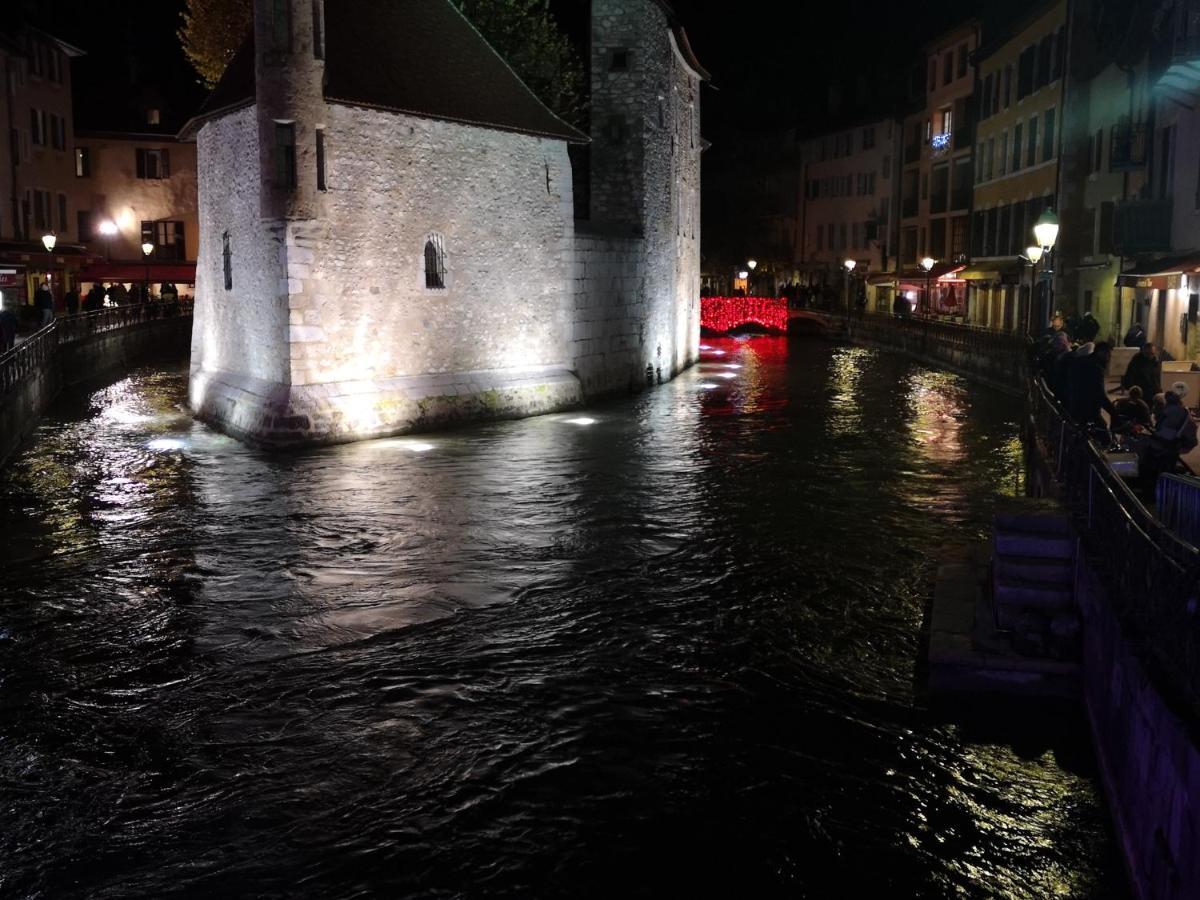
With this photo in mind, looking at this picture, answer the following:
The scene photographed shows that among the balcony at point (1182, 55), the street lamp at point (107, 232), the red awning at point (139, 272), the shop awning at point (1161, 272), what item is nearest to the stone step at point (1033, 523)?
the shop awning at point (1161, 272)

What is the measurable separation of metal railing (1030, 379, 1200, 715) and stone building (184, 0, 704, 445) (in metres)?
14.5

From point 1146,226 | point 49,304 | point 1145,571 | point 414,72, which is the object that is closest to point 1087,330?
point 1146,226

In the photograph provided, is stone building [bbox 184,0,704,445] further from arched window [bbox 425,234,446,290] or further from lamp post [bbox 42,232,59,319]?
lamp post [bbox 42,232,59,319]

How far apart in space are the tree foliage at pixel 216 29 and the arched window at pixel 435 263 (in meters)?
13.2

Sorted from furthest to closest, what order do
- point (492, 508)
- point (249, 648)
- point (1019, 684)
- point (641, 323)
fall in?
point (641, 323) < point (492, 508) < point (249, 648) < point (1019, 684)

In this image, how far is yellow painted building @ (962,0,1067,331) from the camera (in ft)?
121

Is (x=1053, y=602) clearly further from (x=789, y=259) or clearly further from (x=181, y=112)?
(x=789, y=259)

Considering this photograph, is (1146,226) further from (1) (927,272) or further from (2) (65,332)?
(2) (65,332)

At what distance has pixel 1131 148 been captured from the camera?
27.5 metres

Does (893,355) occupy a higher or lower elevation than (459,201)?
lower

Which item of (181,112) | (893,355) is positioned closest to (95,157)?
(181,112)

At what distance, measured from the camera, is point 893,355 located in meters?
42.0

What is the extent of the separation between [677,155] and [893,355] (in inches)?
459

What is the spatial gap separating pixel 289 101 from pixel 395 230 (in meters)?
3.27
